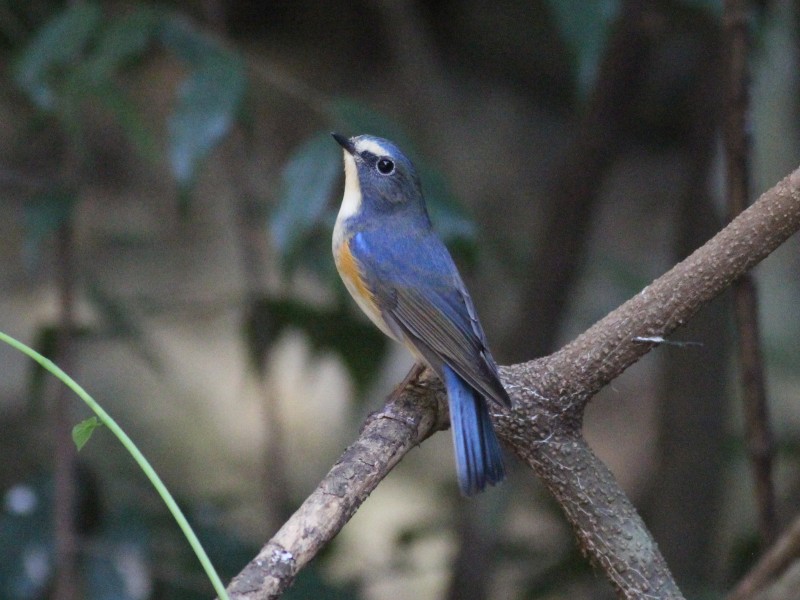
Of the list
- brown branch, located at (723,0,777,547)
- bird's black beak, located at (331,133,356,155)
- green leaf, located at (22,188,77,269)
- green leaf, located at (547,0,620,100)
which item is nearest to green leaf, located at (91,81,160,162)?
green leaf, located at (22,188,77,269)

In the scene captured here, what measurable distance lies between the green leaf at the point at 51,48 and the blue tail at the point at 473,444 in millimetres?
1606

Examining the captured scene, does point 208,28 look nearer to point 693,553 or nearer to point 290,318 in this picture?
point 290,318

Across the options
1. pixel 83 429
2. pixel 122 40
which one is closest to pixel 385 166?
pixel 122 40

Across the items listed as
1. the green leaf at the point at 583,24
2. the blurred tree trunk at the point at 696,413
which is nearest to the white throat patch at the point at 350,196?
the green leaf at the point at 583,24

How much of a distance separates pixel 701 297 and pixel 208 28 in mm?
2420

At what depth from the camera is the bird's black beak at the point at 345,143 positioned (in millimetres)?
3236

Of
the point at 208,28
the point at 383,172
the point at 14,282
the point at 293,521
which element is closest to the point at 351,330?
the point at 383,172

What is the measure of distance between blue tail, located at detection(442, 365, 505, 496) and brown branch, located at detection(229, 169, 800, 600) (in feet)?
0.19

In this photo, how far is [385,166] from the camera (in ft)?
11.1

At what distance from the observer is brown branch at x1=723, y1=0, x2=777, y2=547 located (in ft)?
9.32

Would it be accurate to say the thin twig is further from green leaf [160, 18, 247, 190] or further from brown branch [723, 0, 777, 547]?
brown branch [723, 0, 777, 547]

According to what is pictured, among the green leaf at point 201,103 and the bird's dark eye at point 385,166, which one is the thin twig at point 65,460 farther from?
the bird's dark eye at point 385,166

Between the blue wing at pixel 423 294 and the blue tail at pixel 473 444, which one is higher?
the blue wing at pixel 423 294

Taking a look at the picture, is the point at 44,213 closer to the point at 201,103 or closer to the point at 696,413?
the point at 201,103
